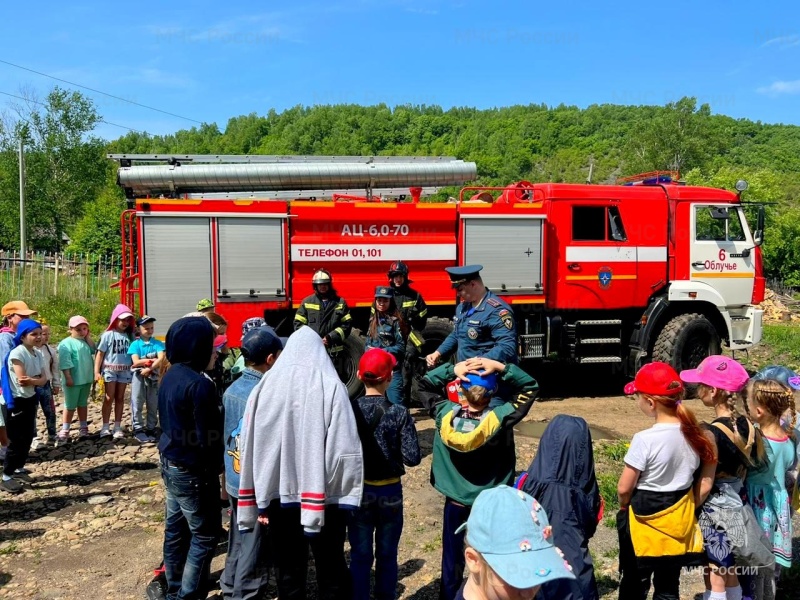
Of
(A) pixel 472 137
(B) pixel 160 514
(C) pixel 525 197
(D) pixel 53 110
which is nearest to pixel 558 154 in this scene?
(A) pixel 472 137

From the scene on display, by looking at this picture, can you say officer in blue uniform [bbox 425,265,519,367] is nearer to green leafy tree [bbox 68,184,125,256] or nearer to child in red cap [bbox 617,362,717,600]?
child in red cap [bbox 617,362,717,600]

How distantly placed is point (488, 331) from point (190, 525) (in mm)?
2472

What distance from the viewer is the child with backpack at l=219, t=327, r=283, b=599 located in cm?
321

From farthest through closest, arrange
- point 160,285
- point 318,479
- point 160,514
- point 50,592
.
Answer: point 160,285
point 160,514
point 50,592
point 318,479

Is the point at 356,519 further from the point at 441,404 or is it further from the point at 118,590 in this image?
the point at 118,590

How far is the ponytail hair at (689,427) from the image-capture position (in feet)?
9.39

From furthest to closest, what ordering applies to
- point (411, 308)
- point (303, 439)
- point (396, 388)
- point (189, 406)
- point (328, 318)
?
point (411, 308), point (328, 318), point (396, 388), point (189, 406), point (303, 439)

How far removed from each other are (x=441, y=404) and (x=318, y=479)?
895 mm

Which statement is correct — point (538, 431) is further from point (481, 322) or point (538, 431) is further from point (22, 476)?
point (22, 476)

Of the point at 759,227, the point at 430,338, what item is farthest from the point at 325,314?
the point at 759,227

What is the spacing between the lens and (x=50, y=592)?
12.8ft

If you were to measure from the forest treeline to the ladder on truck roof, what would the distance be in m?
7.58

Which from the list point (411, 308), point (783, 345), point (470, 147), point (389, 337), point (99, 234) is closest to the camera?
point (389, 337)

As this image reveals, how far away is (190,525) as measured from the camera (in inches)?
133
